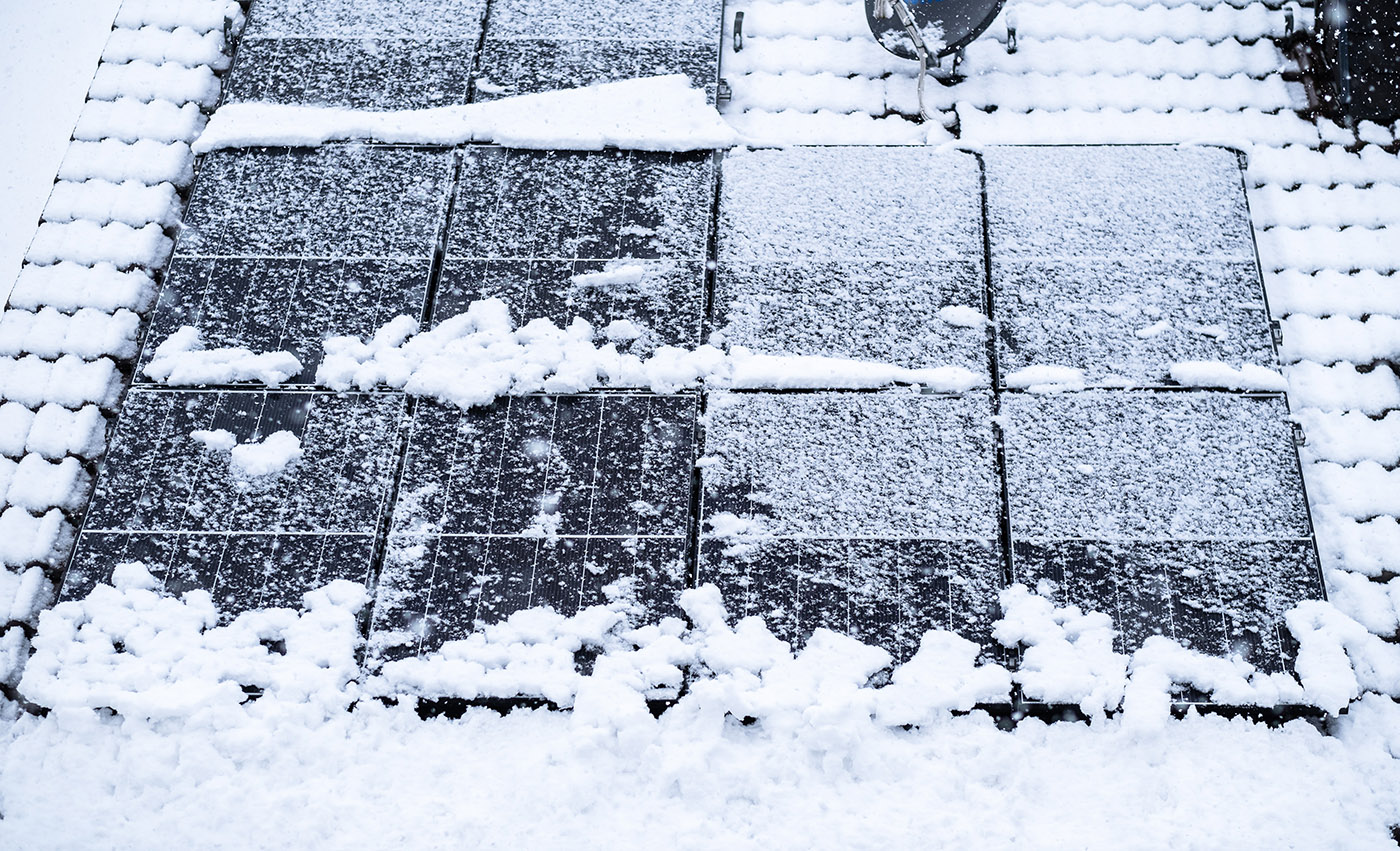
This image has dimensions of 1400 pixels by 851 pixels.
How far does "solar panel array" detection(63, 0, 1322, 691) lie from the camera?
3309 millimetres

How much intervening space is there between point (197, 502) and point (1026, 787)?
287 cm

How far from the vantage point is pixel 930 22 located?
4.30 m

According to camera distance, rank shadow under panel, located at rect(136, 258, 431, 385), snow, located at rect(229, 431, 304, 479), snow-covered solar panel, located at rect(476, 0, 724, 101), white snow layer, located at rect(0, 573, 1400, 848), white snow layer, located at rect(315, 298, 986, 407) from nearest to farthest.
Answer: white snow layer, located at rect(0, 573, 1400, 848), snow, located at rect(229, 431, 304, 479), white snow layer, located at rect(315, 298, 986, 407), shadow under panel, located at rect(136, 258, 431, 385), snow-covered solar panel, located at rect(476, 0, 724, 101)

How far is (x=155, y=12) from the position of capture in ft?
15.5

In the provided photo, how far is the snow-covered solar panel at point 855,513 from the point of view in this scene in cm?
327

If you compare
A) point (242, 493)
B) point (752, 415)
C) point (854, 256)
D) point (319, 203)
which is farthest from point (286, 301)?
point (854, 256)

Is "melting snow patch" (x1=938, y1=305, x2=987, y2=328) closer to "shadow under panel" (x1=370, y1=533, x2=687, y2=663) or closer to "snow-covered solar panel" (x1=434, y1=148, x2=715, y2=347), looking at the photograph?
"snow-covered solar panel" (x1=434, y1=148, x2=715, y2=347)

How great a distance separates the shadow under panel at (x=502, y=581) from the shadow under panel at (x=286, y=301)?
2.90 feet

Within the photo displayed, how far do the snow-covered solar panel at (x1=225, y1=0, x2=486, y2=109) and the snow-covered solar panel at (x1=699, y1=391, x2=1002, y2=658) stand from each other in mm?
2010

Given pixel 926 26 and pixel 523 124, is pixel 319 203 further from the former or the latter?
pixel 926 26

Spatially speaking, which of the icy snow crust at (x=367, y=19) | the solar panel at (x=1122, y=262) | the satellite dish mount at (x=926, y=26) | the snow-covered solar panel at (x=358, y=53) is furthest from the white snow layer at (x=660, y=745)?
the icy snow crust at (x=367, y=19)

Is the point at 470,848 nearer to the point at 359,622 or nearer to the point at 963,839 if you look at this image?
the point at 359,622

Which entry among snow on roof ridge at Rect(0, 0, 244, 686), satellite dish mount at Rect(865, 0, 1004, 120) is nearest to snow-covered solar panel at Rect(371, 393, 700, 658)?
snow on roof ridge at Rect(0, 0, 244, 686)

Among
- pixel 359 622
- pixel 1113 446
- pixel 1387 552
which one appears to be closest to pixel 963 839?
pixel 1113 446
